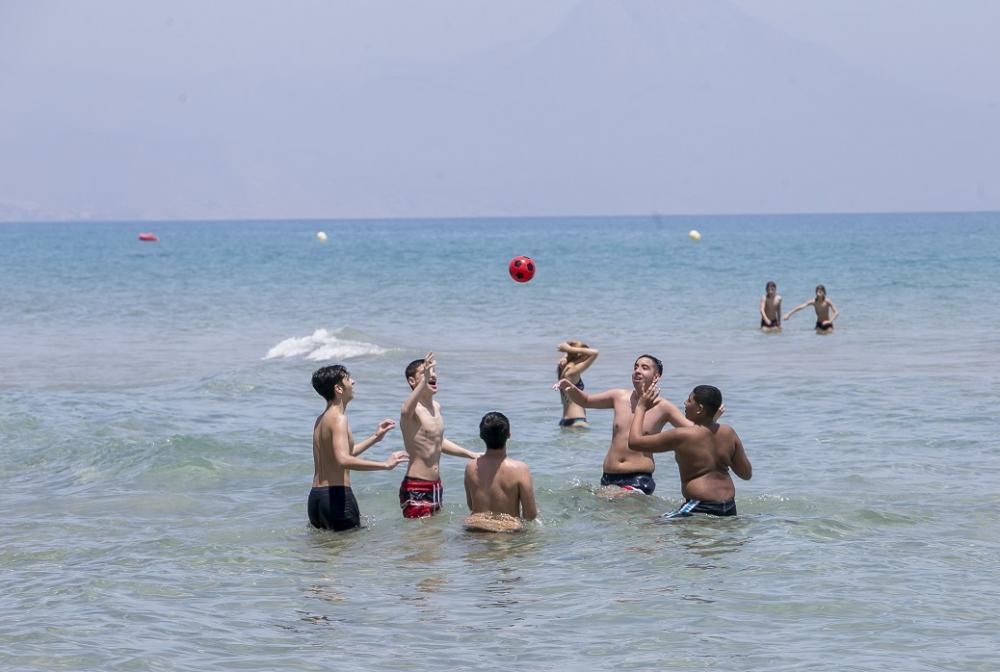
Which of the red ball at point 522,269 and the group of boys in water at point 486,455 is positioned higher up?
the red ball at point 522,269

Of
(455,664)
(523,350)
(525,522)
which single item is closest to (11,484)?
(525,522)

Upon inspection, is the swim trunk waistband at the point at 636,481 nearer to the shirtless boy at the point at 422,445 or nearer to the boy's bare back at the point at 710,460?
the boy's bare back at the point at 710,460

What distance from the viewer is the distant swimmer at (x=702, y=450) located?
10164 mm

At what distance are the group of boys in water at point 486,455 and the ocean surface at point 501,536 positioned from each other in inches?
8.8

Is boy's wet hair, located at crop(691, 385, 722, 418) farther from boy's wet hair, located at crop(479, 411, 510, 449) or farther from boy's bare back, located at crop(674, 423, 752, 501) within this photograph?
boy's wet hair, located at crop(479, 411, 510, 449)

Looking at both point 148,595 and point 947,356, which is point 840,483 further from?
point 947,356

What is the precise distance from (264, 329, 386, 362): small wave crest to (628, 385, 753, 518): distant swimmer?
14.5m

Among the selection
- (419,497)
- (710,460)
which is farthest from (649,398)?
(419,497)

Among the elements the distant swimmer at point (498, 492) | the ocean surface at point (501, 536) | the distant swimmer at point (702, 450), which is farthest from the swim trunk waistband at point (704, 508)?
the distant swimmer at point (498, 492)

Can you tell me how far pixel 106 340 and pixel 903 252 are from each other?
5654cm

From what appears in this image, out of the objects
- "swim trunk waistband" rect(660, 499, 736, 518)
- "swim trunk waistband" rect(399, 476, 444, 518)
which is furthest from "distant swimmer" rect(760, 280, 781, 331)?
"swim trunk waistband" rect(399, 476, 444, 518)

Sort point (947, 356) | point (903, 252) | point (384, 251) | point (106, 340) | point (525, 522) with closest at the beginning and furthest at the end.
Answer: point (525, 522) < point (947, 356) < point (106, 340) < point (903, 252) < point (384, 251)

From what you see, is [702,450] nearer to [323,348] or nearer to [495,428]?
[495,428]

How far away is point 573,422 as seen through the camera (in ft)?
53.1
